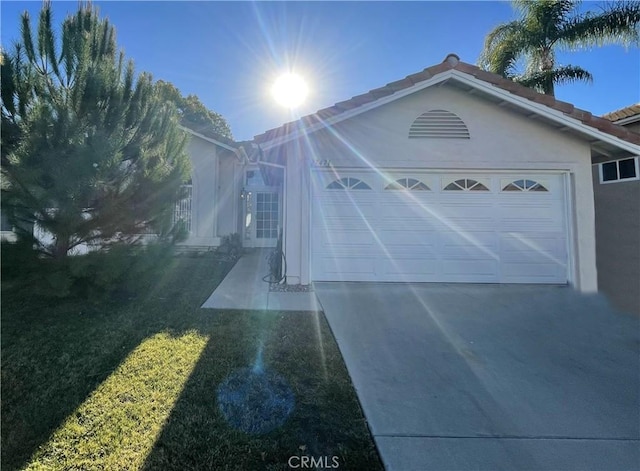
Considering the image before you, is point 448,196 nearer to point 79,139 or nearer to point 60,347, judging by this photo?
point 79,139

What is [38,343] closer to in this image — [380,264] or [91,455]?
[91,455]

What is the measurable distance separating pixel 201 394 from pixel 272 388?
0.71 m

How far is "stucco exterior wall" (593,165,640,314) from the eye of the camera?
6.91 meters

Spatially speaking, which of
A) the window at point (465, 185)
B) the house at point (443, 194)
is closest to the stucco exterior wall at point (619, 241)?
the house at point (443, 194)

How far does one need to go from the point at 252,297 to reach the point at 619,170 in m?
8.80

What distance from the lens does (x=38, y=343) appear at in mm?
4500

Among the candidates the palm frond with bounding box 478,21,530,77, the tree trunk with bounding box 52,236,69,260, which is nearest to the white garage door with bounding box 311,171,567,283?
the tree trunk with bounding box 52,236,69,260

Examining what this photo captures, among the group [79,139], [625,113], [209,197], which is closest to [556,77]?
[625,113]

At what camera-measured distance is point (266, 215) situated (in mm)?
13852

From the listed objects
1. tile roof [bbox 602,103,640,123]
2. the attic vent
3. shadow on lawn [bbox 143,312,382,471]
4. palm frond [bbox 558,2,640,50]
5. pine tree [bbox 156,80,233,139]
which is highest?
pine tree [bbox 156,80,233,139]

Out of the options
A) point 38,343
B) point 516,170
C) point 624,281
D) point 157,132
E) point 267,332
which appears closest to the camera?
point 38,343

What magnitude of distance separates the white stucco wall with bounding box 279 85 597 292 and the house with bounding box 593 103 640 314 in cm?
77

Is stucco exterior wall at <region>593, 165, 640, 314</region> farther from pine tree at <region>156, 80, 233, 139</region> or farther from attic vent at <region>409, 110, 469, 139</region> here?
pine tree at <region>156, 80, 233, 139</region>

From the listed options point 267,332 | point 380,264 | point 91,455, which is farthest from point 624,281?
point 91,455
